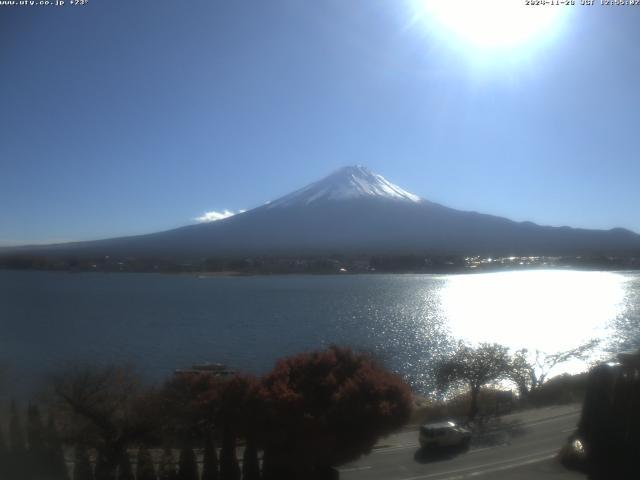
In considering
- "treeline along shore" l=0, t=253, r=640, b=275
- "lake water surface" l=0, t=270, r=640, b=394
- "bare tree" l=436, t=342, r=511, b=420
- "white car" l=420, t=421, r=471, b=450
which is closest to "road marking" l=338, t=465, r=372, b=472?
"white car" l=420, t=421, r=471, b=450

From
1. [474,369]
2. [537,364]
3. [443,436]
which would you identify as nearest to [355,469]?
[443,436]

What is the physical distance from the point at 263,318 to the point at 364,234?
2421 centimetres

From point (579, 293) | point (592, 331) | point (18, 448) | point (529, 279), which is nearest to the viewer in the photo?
point (18, 448)

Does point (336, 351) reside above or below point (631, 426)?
above

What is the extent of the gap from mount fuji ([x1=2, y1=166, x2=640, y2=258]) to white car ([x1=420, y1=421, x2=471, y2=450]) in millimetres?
20713

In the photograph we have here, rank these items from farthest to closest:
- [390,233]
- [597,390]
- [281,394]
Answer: [390,233] < [597,390] < [281,394]

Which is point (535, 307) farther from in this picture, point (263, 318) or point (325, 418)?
point (325, 418)

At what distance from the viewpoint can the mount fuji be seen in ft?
94.7

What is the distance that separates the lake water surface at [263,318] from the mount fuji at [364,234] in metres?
6.15

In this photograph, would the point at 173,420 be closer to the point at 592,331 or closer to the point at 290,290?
the point at 592,331

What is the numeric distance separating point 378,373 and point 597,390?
180 centimetres

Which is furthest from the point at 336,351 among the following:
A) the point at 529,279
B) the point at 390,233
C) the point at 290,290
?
the point at 390,233

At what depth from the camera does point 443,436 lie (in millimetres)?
4668

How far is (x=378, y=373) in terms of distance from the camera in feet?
15.3
